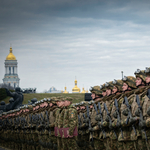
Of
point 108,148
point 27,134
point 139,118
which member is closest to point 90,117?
point 108,148

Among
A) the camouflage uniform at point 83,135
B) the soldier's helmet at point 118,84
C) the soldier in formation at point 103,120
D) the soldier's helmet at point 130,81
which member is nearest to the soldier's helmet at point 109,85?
the soldier in formation at point 103,120

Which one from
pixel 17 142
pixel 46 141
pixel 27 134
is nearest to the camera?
pixel 46 141

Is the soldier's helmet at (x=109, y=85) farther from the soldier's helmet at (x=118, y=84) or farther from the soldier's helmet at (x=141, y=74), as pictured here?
the soldier's helmet at (x=141, y=74)

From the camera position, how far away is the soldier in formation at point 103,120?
987cm

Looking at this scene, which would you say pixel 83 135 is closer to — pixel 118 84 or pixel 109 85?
pixel 109 85

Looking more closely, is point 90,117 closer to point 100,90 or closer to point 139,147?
point 100,90

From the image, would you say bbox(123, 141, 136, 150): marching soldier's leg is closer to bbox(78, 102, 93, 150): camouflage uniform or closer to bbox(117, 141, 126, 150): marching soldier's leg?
bbox(117, 141, 126, 150): marching soldier's leg

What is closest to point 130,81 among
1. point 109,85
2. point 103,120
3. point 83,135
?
point 109,85

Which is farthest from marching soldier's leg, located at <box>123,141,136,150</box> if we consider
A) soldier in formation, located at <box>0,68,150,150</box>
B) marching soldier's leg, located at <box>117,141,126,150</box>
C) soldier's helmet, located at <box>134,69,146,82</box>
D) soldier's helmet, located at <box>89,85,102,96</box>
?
soldier's helmet, located at <box>89,85,102,96</box>

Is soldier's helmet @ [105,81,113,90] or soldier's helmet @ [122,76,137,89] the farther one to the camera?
soldier's helmet @ [105,81,113,90]

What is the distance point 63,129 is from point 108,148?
170cm

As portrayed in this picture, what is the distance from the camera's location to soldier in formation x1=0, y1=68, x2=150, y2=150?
9.87 metres

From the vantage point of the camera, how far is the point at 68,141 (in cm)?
1275

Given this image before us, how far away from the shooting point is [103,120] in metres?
12.0
